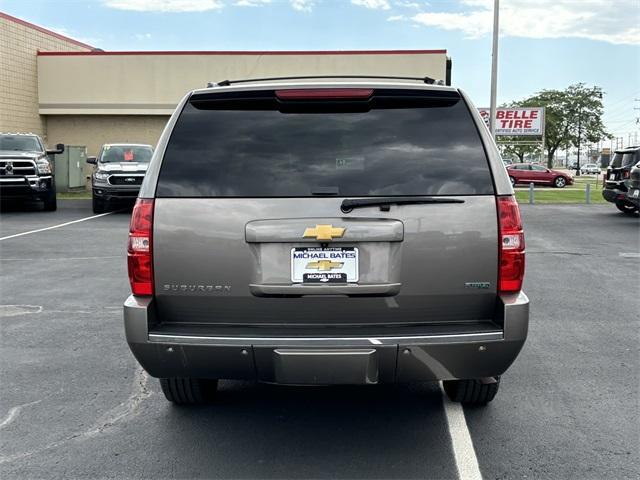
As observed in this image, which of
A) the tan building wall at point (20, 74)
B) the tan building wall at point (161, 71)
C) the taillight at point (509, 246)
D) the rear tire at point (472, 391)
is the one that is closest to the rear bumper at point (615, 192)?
the tan building wall at point (161, 71)

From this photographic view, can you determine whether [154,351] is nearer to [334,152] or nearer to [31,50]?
[334,152]

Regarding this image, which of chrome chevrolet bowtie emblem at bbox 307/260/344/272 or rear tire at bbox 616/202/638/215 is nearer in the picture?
chrome chevrolet bowtie emblem at bbox 307/260/344/272

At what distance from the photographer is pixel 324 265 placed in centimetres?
342

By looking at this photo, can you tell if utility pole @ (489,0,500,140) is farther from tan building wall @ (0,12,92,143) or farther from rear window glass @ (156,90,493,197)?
rear window glass @ (156,90,493,197)

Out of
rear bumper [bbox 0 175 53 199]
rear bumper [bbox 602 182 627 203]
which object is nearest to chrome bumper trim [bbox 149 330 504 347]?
rear bumper [bbox 0 175 53 199]

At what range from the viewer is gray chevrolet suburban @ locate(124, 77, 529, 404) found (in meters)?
3.39

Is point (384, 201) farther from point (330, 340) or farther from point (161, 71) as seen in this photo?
point (161, 71)

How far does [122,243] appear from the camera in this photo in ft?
42.4

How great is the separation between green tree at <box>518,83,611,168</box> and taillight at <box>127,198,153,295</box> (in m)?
86.6

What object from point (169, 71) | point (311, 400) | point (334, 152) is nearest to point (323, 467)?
point (311, 400)

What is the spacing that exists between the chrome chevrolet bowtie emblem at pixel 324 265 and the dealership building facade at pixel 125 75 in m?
25.3

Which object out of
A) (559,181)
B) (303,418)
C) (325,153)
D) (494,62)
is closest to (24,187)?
(494,62)

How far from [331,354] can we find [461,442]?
3.57 ft

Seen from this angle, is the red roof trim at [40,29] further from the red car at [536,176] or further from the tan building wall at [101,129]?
the red car at [536,176]
